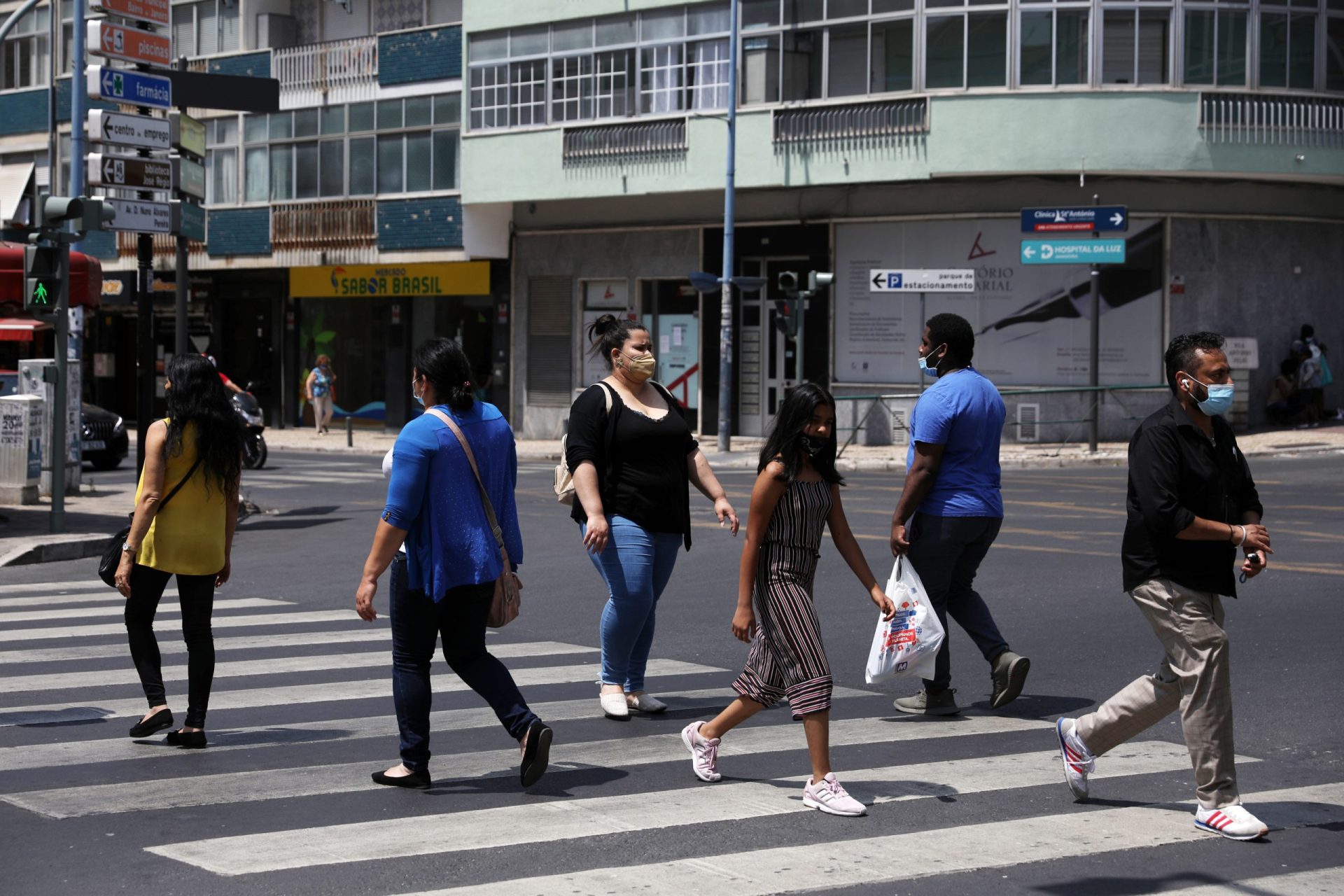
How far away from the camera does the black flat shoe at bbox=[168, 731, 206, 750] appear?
7.50 m

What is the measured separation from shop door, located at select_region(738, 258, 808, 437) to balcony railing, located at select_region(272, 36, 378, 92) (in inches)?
411

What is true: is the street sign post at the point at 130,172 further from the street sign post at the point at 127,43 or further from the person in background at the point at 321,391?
the person in background at the point at 321,391

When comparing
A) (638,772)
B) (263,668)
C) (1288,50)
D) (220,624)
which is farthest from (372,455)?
(638,772)

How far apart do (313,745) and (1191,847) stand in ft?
11.9

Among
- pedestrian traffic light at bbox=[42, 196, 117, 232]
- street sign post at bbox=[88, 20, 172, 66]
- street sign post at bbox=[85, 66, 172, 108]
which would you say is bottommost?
pedestrian traffic light at bbox=[42, 196, 117, 232]

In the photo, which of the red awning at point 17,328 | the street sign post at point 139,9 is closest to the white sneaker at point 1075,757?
the street sign post at point 139,9

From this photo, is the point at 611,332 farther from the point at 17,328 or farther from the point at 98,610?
the point at 17,328

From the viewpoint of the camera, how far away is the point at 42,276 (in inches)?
654

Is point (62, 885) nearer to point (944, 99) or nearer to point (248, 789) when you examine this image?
point (248, 789)

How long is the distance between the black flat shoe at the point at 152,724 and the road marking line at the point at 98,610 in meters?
3.85

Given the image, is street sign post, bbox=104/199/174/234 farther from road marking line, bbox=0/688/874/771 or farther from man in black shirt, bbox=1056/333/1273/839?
man in black shirt, bbox=1056/333/1273/839

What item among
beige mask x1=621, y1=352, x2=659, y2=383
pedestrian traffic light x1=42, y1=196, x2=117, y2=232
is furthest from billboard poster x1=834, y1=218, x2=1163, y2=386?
beige mask x1=621, y1=352, x2=659, y2=383

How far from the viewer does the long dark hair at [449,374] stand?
22.0 ft

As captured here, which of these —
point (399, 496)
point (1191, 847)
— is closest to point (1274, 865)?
point (1191, 847)
